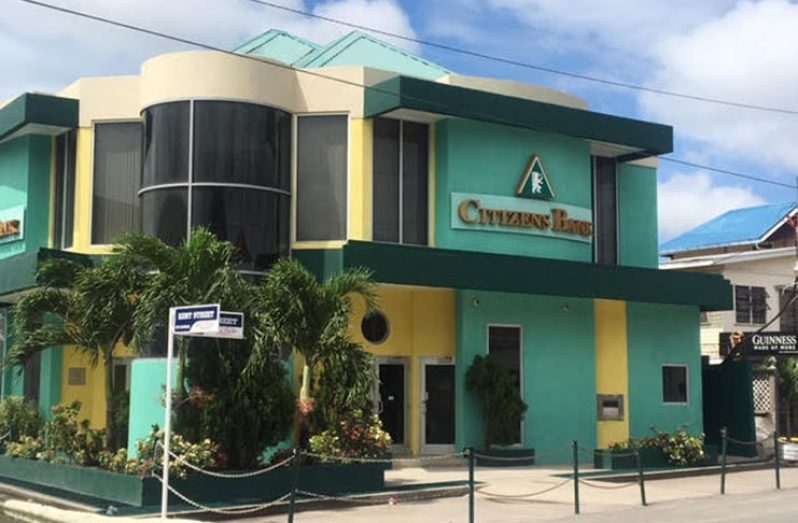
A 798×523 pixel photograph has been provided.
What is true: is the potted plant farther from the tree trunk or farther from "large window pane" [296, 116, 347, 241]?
the tree trunk

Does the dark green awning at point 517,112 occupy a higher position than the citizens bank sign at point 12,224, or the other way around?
the dark green awning at point 517,112

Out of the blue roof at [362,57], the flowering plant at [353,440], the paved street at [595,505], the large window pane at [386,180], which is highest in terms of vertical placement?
the blue roof at [362,57]

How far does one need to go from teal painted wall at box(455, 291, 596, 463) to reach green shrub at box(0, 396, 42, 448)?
8.79 metres

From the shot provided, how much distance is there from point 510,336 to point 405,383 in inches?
102

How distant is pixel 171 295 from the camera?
16766 mm

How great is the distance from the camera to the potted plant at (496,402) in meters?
22.4

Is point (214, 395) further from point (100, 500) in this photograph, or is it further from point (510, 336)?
point (510, 336)

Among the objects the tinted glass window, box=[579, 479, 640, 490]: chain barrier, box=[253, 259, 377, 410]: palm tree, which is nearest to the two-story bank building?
the tinted glass window

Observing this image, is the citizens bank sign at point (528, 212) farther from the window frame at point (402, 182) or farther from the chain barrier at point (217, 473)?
the chain barrier at point (217, 473)

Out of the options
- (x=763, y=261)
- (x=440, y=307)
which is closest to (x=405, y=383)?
(x=440, y=307)

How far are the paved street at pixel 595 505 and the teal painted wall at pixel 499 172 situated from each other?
516 cm

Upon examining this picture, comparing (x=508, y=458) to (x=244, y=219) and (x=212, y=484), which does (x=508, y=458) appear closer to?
(x=244, y=219)

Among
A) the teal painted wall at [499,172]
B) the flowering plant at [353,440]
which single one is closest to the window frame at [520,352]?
the teal painted wall at [499,172]

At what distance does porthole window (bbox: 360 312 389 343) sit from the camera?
22984 millimetres
